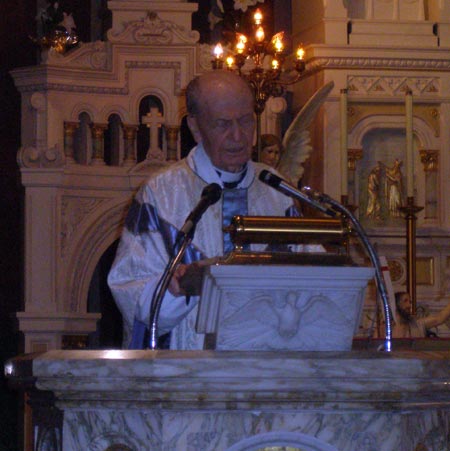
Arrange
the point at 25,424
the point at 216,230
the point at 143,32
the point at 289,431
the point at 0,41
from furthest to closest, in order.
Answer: the point at 0,41
the point at 143,32
the point at 25,424
the point at 216,230
the point at 289,431

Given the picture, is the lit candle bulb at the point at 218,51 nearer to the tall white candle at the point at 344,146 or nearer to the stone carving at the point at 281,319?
the tall white candle at the point at 344,146

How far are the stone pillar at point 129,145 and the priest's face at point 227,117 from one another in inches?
195

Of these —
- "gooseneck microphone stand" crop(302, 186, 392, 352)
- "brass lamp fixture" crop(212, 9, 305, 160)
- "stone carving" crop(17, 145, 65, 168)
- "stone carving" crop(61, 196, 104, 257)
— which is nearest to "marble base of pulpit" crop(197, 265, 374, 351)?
"gooseneck microphone stand" crop(302, 186, 392, 352)

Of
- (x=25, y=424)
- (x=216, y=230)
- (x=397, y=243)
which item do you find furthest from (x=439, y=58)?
(x=216, y=230)

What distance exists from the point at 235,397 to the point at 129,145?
6.56m

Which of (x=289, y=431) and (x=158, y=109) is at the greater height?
(x=158, y=109)

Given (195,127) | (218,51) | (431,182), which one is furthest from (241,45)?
(195,127)

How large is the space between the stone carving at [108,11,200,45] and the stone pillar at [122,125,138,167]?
0.62 m

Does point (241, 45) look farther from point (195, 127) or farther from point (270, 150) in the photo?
point (195, 127)

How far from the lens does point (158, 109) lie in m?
9.41

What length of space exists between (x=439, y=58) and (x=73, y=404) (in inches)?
272

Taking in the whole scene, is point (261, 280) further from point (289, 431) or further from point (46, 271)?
point (46, 271)

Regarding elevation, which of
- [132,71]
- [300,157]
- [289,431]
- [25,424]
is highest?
[132,71]

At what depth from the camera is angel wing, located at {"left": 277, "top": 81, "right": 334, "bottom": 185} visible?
863 centimetres
